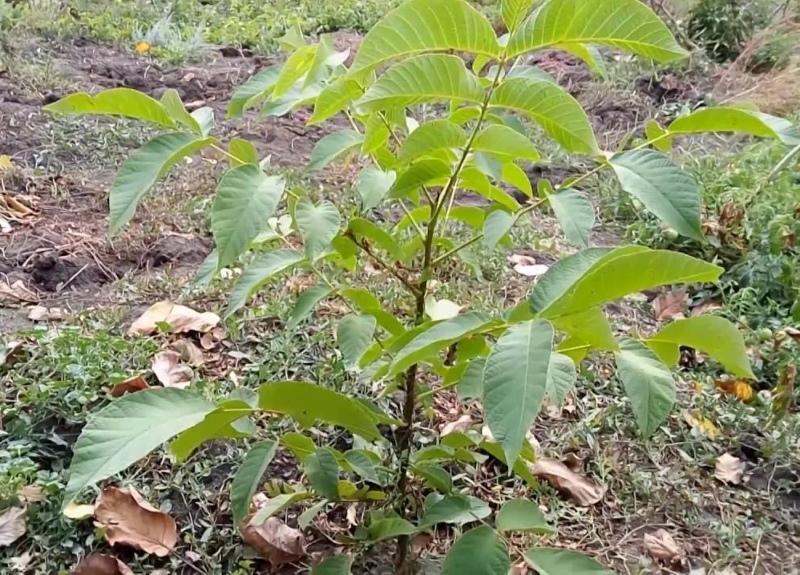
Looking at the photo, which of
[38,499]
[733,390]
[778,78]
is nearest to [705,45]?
[778,78]

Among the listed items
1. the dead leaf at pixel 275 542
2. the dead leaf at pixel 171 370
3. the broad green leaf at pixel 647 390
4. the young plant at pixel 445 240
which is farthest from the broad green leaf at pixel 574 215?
the dead leaf at pixel 171 370

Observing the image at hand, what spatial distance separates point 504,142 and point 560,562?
0.60 meters

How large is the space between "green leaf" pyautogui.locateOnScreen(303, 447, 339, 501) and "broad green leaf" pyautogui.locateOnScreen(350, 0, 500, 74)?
1.94 ft

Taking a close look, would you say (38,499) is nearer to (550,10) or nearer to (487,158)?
(487,158)

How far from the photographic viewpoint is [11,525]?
57.2 inches

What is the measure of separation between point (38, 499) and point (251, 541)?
40 centimetres

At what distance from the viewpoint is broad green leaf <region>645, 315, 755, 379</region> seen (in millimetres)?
1029

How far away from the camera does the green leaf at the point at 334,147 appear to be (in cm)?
118

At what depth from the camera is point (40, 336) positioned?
1.92 m

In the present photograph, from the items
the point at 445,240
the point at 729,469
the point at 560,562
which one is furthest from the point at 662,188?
the point at 729,469

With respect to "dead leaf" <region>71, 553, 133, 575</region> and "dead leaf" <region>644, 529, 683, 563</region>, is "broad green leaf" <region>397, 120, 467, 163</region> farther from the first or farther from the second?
"dead leaf" <region>644, 529, 683, 563</region>

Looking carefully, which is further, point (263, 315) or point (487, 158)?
point (263, 315)

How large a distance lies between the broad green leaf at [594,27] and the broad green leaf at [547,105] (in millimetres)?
43

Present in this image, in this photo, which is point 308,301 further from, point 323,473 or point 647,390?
point 647,390
